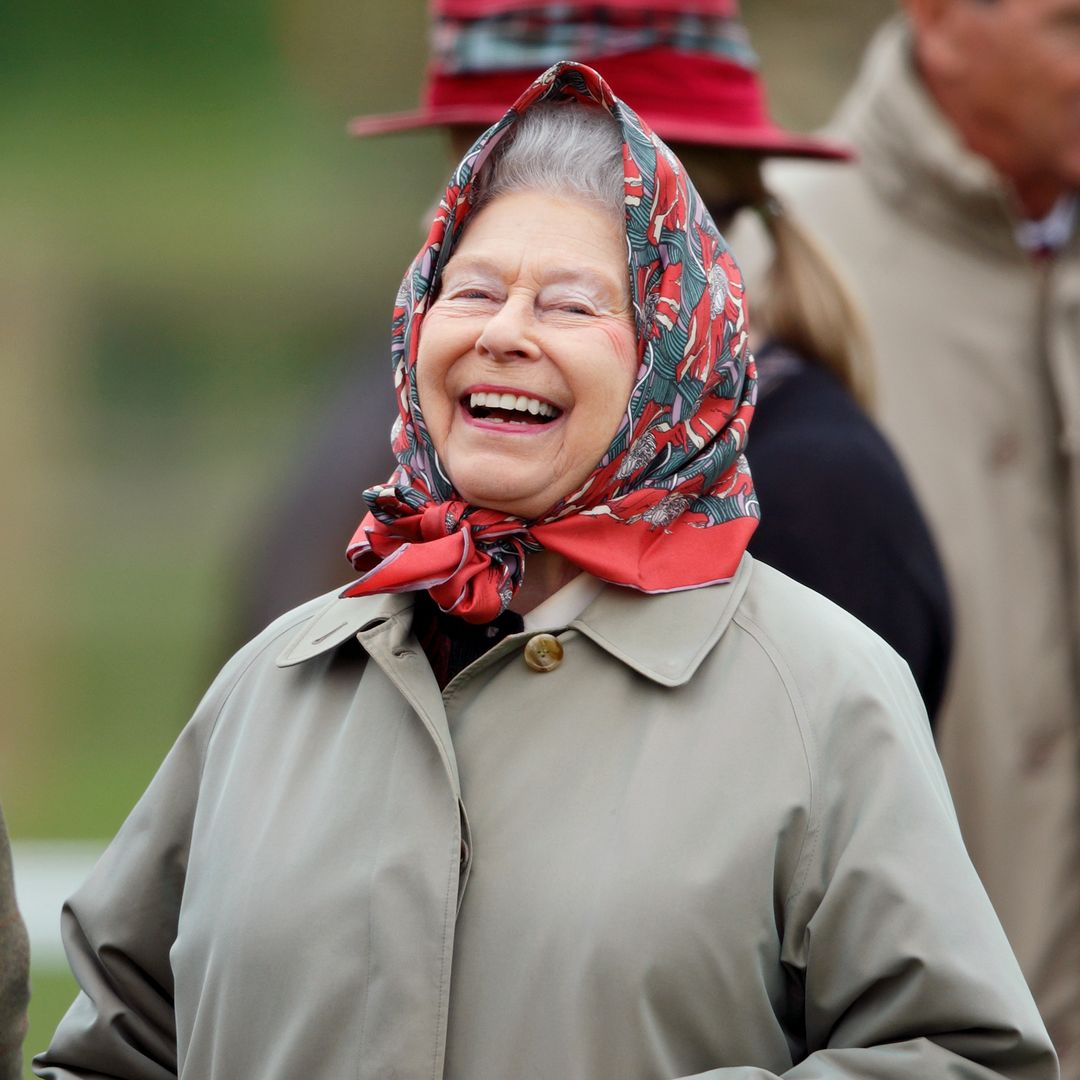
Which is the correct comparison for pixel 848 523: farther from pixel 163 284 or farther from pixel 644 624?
pixel 163 284

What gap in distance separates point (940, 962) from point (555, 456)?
693 millimetres

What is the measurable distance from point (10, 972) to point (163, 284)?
12.4 meters

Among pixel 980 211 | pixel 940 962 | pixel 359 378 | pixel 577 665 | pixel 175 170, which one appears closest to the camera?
pixel 940 962

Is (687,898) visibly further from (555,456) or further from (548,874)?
(555,456)

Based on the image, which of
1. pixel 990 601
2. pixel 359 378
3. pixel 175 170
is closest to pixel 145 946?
pixel 359 378

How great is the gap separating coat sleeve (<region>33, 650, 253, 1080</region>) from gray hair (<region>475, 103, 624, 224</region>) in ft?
2.25

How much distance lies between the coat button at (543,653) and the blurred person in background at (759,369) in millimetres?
731

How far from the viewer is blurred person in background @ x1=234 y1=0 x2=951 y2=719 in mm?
2721

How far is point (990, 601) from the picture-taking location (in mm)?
3684

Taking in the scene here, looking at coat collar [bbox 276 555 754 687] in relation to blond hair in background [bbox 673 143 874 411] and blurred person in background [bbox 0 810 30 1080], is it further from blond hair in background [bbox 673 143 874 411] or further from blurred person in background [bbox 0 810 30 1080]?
blond hair in background [bbox 673 143 874 411]

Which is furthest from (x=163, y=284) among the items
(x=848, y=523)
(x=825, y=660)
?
(x=825, y=660)

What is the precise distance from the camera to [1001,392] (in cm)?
374

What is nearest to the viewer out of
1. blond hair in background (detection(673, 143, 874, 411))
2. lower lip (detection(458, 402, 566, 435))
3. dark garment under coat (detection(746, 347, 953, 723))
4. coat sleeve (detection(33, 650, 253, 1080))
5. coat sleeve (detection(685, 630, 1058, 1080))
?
coat sleeve (detection(685, 630, 1058, 1080))

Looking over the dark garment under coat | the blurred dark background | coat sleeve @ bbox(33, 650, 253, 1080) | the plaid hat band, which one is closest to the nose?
coat sleeve @ bbox(33, 650, 253, 1080)
